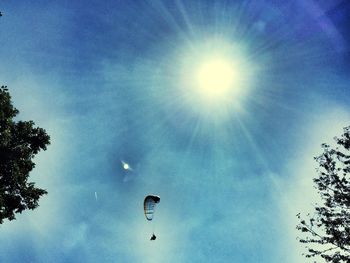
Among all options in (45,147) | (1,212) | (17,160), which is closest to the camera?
(1,212)

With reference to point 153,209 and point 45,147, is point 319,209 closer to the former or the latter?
point 153,209

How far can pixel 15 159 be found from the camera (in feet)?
64.2

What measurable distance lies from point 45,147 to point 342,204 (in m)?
20.0

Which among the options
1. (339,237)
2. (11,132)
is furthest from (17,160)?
(339,237)

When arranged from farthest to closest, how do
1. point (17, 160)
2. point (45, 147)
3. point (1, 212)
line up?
point (45, 147)
point (17, 160)
point (1, 212)

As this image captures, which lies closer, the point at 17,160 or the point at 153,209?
the point at 17,160

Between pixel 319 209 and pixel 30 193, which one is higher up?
pixel 30 193

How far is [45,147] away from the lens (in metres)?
21.1

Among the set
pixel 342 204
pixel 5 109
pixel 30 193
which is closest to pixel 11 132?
pixel 5 109

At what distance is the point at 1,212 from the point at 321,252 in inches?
781

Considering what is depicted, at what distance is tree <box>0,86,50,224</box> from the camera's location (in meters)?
19.1

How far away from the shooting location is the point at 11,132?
1991 cm

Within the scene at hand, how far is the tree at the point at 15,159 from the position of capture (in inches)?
754

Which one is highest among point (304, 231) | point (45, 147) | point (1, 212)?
point (45, 147)
